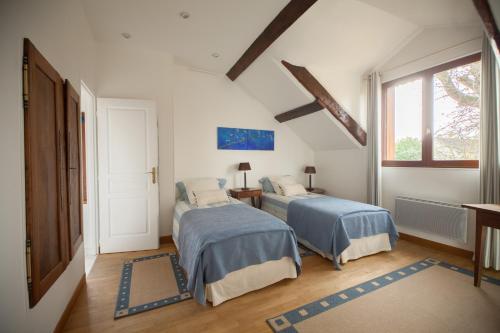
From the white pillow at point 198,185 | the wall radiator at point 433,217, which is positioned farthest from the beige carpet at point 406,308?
the white pillow at point 198,185

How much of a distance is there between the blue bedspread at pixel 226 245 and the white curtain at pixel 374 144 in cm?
209

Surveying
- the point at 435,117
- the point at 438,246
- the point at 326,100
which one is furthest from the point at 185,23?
the point at 438,246

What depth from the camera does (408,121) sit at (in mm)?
3434

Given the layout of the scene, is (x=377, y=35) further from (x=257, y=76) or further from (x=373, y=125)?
(x=257, y=76)

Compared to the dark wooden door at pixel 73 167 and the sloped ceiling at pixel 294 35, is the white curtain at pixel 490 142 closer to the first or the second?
the sloped ceiling at pixel 294 35

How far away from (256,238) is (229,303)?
0.58 meters

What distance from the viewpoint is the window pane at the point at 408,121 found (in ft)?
10.8

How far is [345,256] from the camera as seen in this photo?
2.61m

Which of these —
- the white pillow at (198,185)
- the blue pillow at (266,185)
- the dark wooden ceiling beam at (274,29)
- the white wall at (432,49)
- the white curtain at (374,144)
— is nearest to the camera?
the dark wooden ceiling beam at (274,29)

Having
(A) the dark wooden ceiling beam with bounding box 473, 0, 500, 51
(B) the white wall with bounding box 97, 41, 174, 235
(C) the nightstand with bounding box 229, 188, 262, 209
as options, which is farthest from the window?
(B) the white wall with bounding box 97, 41, 174, 235

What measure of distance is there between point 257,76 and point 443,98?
2.65 meters

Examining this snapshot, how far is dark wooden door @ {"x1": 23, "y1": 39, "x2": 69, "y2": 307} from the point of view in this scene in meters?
1.18

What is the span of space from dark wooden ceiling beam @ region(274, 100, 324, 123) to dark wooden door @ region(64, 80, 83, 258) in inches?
122

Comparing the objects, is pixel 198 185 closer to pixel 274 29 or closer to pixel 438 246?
pixel 274 29
